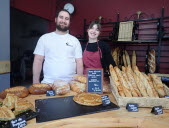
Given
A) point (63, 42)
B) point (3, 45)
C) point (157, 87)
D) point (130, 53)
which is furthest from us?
point (130, 53)

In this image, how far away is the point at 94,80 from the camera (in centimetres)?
143

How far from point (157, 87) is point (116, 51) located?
75.4 inches

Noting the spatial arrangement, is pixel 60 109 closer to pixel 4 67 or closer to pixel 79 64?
pixel 79 64

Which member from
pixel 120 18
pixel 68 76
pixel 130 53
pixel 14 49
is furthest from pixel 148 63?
pixel 14 49

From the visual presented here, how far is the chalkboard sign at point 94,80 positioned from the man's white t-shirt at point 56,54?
738 mm

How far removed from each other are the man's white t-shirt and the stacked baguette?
815 millimetres

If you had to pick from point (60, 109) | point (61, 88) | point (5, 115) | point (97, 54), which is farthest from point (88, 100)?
point (97, 54)

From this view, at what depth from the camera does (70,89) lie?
61.9 inches

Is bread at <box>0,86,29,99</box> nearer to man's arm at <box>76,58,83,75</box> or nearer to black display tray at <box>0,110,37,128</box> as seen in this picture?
black display tray at <box>0,110,37,128</box>

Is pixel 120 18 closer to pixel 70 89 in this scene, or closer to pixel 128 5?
pixel 128 5

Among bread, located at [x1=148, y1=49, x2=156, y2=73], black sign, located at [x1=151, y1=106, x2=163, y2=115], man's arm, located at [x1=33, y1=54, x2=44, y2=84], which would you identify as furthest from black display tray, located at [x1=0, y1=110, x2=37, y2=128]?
bread, located at [x1=148, y1=49, x2=156, y2=73]

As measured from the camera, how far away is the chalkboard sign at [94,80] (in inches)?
56.2

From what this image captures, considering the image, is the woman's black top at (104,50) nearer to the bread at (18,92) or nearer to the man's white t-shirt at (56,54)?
the man's white t-shirt at (56,54)

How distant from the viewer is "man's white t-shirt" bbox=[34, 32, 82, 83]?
6.82 feet
